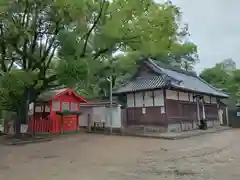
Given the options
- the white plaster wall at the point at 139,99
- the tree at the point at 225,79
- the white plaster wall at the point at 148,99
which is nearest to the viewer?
the white plaster wall at the point at 148,99

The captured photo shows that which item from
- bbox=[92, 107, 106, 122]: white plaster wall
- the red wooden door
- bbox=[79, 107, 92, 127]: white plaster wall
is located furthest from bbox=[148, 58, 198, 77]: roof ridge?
the red wooden door

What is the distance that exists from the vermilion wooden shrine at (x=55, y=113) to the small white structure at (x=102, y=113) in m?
1.70

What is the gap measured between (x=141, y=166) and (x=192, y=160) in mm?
1966

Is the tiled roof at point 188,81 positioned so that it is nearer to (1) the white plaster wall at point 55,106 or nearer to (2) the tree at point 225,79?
(2) the tree at point 225,79

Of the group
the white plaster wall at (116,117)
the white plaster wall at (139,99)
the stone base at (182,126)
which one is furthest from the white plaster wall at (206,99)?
the white plaster wall at (116,117)

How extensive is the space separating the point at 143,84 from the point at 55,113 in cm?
718

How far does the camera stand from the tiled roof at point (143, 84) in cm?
1888

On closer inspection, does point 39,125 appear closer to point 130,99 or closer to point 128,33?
point 130,99

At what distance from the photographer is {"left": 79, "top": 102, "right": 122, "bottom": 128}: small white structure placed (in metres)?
20.2

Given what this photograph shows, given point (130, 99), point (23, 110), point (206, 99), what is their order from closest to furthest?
point (23, 110), point (130, 99), point (206, 99)

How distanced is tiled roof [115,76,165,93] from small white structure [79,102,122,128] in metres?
1.71

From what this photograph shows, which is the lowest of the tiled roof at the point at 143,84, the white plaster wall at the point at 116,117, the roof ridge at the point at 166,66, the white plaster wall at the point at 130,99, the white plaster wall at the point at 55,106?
the white plaster wall at the point at 116,117

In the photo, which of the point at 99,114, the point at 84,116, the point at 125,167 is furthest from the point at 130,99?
the point at 125,167

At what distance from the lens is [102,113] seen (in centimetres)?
2152
